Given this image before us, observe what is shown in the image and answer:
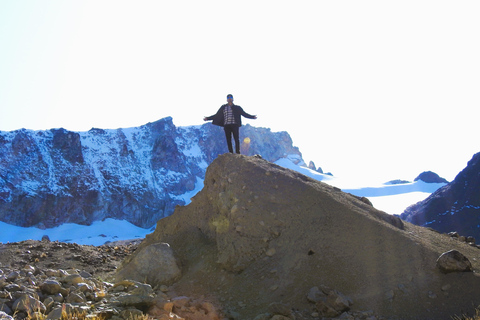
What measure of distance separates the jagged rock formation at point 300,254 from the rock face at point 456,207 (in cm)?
4911

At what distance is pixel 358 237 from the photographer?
6.77m

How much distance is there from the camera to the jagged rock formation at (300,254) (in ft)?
18.0

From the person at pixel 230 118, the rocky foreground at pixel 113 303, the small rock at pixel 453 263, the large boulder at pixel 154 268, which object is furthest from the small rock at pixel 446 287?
the person at pixel 230 118

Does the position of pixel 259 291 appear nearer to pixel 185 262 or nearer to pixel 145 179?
pixel 185 262

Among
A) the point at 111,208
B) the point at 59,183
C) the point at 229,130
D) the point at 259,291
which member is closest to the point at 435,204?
the point at 229,130

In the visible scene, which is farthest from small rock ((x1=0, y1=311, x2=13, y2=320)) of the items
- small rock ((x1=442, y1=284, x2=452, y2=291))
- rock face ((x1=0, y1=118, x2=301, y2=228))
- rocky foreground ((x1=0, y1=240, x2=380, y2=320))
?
rock face ((x1=0, y1=118, x2=301, y2=228))

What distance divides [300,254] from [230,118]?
559 cm

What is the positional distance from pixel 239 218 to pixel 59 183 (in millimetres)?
110262

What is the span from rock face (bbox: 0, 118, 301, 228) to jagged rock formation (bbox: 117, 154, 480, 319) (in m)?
93.0

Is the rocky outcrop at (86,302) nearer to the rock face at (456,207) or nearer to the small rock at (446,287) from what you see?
the small rock at (446,287)

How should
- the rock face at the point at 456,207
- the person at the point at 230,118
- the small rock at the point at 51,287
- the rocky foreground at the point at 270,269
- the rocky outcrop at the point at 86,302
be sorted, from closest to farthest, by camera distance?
1. the rocky outcrop at the point at 86,302
2. the rocky foreground at the point at 270,269
3. the small rock at the point at 51,287
4. the person at the point at 230,118
5. the rock face at the point at 456,207

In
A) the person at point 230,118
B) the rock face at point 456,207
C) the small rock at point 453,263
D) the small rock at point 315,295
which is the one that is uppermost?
the person at point 230,118

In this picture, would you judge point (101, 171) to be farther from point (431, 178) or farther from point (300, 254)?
point (300, 254)

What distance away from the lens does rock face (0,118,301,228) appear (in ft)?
324
